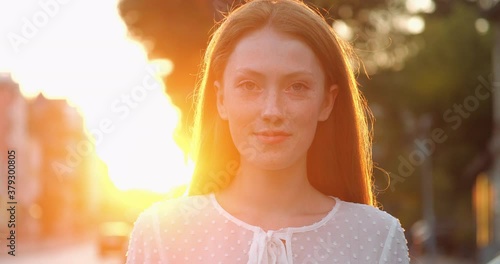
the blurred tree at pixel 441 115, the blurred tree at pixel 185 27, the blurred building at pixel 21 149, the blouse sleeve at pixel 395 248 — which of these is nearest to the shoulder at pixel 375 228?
the blouse sleeve at pixel 395 248

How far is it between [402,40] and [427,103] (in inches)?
859

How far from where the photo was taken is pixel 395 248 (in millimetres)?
3408

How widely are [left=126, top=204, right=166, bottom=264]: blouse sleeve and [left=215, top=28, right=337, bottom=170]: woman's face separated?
38 centimetres

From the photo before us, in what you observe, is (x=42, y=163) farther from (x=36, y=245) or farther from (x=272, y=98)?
(x=272, y=98)

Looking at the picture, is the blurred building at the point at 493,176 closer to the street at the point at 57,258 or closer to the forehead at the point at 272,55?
the street at the point at 57,258

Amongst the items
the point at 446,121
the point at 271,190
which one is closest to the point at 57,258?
the point at 446,121

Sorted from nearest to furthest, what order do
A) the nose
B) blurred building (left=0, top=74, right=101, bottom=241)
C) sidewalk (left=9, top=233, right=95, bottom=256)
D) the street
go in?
1. the nose
2. the street
3. sidewalk (left=9, top=233, right=95, bottom=256)
4. blurred building (left=0, top=74, right=101, bottom=241)

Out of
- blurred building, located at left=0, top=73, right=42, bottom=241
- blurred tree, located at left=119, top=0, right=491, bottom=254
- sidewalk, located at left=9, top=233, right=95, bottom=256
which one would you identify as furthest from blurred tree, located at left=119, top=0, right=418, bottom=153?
blurred building, located at left=0, top=73, right=42, bottom=241

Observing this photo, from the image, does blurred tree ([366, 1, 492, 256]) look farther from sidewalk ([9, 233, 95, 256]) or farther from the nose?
the nose

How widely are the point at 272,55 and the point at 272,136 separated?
0.82ft

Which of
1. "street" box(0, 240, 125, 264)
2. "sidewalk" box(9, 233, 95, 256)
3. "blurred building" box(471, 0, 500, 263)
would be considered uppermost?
"blurred building" box(471, 0, 500, 263)

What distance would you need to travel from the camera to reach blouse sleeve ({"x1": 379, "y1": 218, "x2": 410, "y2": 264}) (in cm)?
336

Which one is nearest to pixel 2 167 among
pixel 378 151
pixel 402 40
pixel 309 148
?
pixel 378 151

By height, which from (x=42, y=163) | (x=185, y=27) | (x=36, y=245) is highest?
(x=185, y=27)
